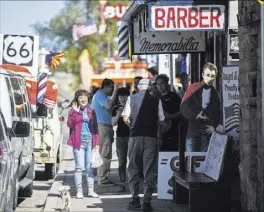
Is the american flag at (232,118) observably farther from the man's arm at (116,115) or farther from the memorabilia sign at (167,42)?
the memorabilia sign at (167,42)

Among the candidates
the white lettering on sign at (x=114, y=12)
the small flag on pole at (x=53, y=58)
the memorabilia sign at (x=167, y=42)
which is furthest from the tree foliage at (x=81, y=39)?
the memorabilia sign at (x=167, y=42)

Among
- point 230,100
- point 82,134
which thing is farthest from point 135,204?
point 230,100

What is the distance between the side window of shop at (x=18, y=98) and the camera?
1174 cm

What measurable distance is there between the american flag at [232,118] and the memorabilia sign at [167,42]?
3.31 meters

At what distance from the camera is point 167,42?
13.9m

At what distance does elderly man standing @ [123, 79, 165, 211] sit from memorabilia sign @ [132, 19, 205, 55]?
3049mm

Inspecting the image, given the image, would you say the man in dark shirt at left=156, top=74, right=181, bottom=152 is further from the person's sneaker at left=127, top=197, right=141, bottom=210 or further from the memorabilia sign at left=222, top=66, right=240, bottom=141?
the memorabilia sign at left=222, top=66, right=240, bottom=141

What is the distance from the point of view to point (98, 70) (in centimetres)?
7456

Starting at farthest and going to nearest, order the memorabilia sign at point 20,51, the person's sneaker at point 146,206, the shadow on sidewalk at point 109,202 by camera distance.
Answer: the memorabilia sign at point 20,51 → the shadow on sidewalk at point 109,202 → the person's sneaker at point 146,206

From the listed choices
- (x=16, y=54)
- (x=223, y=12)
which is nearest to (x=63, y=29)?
(x=16, y=54)

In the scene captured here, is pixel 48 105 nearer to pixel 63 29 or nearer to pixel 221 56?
pixel 221 56

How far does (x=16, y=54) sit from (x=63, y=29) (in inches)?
2516

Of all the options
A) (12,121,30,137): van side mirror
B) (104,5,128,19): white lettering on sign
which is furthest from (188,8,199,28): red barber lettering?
(104,5,128,19): white lettering on sign

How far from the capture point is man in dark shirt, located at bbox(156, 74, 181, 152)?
12.7 metres
